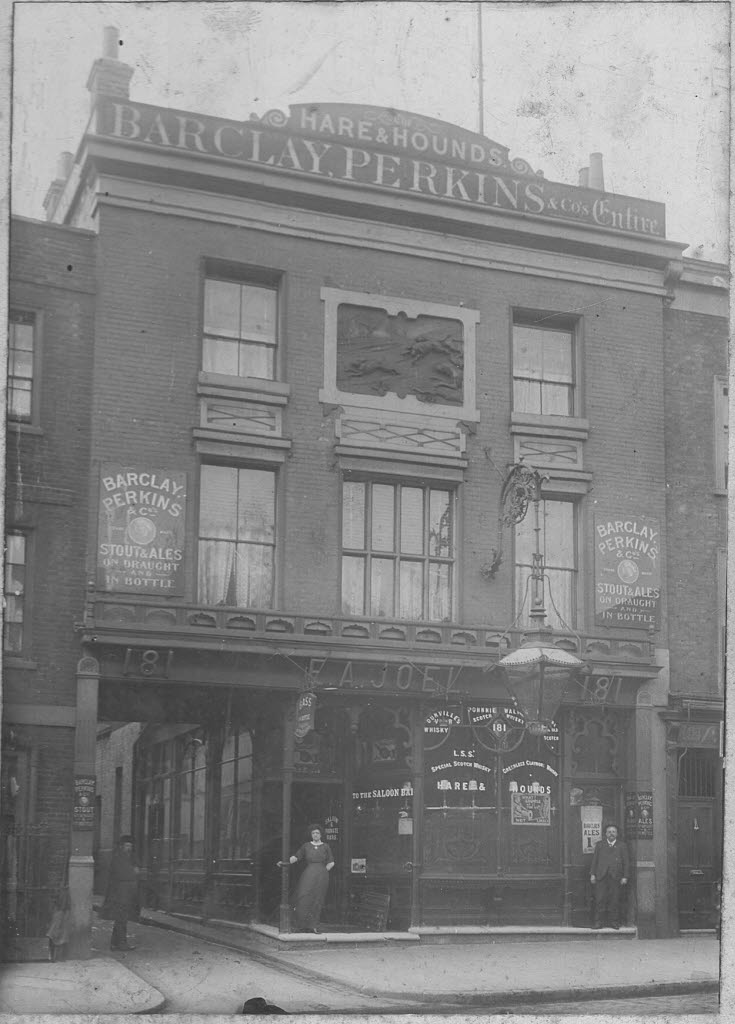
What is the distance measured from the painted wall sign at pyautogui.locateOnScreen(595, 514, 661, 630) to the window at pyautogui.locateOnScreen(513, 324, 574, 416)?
1524 millimetres

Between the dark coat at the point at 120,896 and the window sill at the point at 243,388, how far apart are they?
5314 millimetres

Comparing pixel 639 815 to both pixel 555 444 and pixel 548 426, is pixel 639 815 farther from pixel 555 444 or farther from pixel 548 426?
pixel 548 426

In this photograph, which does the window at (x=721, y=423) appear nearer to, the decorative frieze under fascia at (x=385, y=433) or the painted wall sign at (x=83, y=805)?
the decorative frieze under fascia at (x=385, y=433)

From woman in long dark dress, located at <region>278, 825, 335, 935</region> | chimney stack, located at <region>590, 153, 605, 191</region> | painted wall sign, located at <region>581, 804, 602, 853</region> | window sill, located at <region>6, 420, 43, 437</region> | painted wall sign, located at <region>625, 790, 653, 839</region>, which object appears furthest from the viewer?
painted wall sign, located at <region>581, 804, 602, 853</region>

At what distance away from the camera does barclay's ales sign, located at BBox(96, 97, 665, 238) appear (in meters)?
14.9

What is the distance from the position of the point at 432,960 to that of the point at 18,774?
4.80 metres

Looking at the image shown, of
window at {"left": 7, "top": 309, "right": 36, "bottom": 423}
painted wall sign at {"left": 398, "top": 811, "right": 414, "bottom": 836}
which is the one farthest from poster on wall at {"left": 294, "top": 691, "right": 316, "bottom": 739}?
window at {"left": 7, "top": 309, "right": 36, "bottom": 423}

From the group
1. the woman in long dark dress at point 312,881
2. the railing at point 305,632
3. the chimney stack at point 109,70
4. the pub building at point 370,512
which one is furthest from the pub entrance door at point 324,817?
the chimney stack at point 109,70

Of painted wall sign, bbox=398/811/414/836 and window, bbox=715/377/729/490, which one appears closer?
window, bbox=715/377/729/490

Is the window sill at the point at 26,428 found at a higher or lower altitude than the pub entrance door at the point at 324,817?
higher

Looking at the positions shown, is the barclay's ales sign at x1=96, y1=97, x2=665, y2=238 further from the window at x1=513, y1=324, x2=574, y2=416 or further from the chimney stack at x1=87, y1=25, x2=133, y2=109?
the window at x1=513, y1=324, x2=574, y2=416

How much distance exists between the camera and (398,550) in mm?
16719

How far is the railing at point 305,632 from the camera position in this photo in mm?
15672

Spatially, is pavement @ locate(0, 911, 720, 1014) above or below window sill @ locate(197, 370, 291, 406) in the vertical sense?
below
